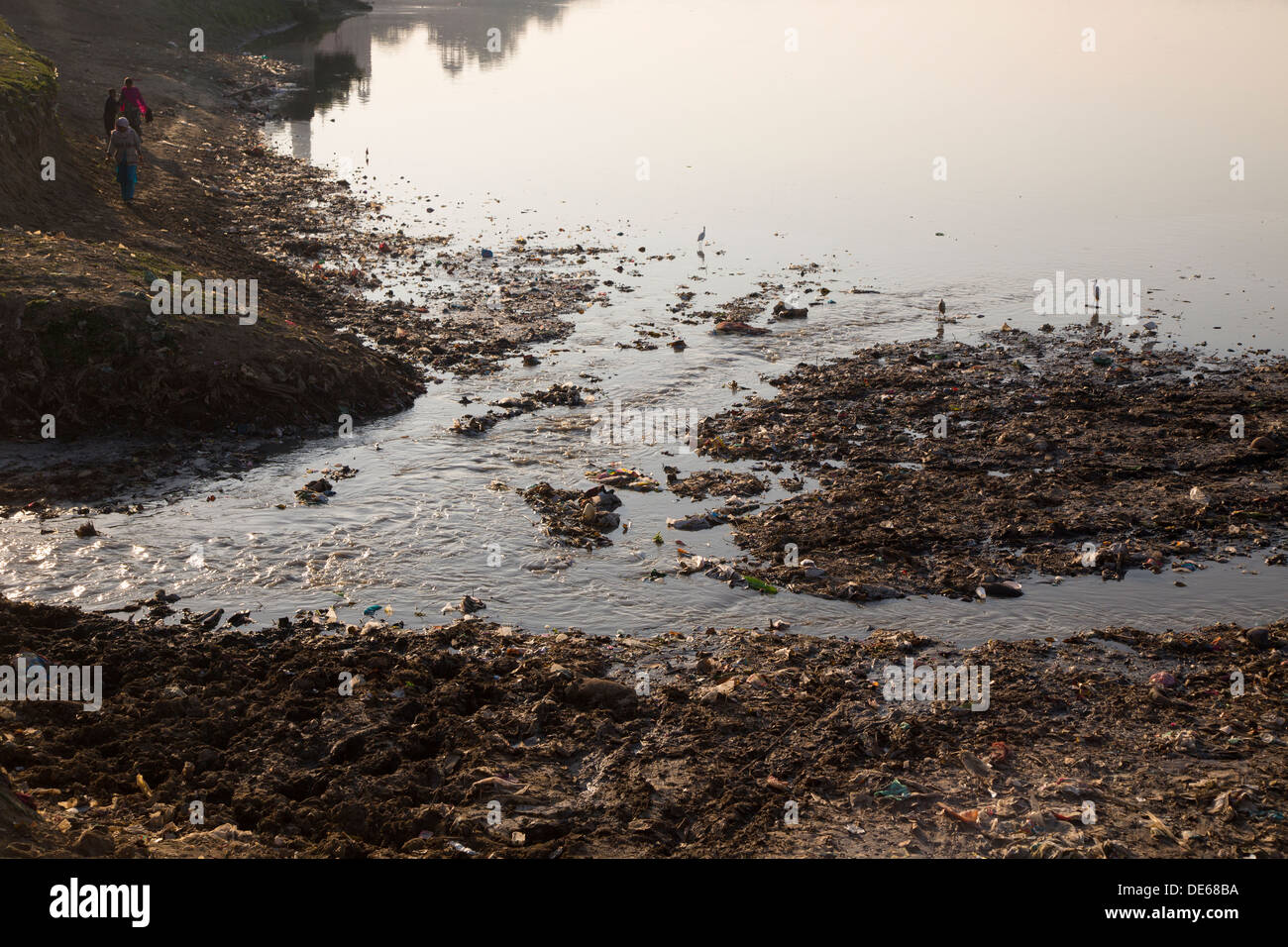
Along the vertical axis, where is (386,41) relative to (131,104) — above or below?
above

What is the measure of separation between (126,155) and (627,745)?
Result: 53.0 feet

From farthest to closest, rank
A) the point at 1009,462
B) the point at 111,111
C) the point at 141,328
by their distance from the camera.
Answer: the point at 111,111 < the point at 141,328 < the point at 1009,462

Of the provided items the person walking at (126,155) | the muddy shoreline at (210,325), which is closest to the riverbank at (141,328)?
the muddy shoreline at (210,325)

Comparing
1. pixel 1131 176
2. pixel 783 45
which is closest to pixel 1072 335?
pixel 1131 176

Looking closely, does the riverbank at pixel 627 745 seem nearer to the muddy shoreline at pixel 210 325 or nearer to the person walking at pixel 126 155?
the muddy shoreline at pixel 210 325

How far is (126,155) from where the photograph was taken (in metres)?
18.7

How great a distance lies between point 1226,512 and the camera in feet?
38.3

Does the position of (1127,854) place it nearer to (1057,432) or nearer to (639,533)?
(639,533)

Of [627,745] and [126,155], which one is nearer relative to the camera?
[627,745]

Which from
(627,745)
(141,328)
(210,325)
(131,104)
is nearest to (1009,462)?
(627,745)

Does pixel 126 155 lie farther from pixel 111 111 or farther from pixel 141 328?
pixel 141 328

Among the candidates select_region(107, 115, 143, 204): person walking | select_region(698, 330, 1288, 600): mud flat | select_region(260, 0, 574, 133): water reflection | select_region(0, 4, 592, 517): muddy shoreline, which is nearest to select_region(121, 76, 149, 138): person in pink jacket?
Result: select_region(0, 4, 592, 517): muddy shoreline

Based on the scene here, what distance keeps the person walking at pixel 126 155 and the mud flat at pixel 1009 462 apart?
12210 mm
